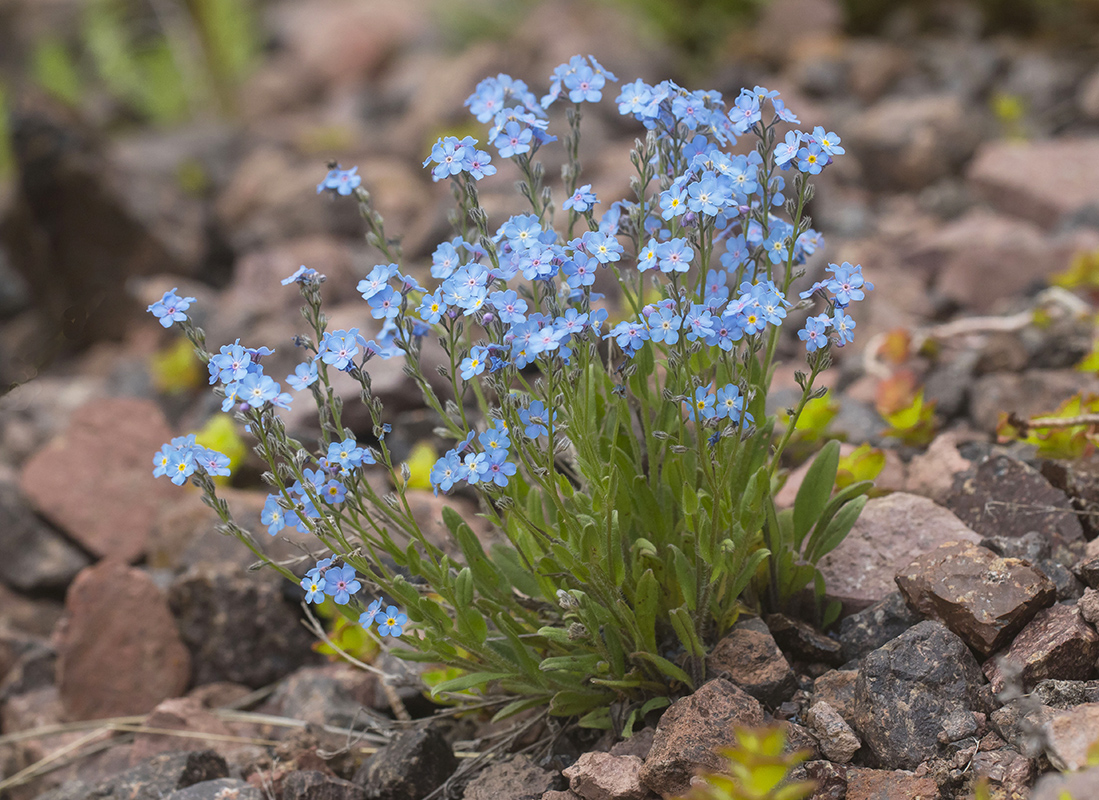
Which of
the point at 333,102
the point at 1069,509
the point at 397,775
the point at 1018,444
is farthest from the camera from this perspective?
the point at 333,102

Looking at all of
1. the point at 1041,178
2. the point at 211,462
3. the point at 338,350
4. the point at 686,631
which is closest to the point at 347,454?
the point at 338,350

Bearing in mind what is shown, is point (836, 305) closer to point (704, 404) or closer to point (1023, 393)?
point (704, 404)

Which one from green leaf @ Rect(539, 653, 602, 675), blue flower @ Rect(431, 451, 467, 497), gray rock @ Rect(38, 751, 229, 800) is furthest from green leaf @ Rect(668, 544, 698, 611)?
gray rock @ Rect(38, 751, 229, 800)

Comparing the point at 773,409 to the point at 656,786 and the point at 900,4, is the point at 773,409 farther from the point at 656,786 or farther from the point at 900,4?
the point at 900,4

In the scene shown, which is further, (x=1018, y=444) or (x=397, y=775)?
(x=1018, y=444)

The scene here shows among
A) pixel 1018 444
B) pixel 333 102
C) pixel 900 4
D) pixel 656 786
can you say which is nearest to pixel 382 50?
pixel 333 102

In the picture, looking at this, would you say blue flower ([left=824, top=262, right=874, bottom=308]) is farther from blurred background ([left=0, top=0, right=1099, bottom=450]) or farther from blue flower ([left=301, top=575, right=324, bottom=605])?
blurred background ([left=0, top=0, right=1099, bottom=450])
